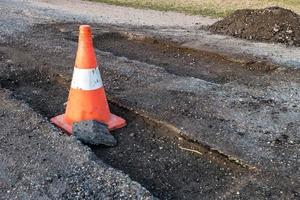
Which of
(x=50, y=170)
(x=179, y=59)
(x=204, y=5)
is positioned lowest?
(x=50, y=170)

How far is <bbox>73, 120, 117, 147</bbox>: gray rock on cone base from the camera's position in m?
3.95

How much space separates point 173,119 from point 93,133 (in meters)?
0.87

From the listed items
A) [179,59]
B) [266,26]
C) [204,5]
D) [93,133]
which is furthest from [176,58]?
[204,5]

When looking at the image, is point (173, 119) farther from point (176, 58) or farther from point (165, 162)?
point (176, 58)

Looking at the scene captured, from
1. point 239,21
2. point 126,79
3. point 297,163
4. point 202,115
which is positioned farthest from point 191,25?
point 297,163

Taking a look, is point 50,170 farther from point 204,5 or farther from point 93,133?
point 204,5

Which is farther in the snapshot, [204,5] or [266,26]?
[204,5]

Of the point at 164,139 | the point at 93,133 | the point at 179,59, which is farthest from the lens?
the point at 179,59

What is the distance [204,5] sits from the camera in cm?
1352

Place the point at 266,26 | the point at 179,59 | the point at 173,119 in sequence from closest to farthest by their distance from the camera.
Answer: the point at 173,119 → the point at 179,59 → the point at 266,26

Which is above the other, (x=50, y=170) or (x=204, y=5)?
(x=204, y=5)

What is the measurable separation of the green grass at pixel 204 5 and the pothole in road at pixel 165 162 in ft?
27.8

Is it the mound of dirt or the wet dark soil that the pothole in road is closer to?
the wet dark soil

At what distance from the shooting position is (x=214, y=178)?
356 centimetres
